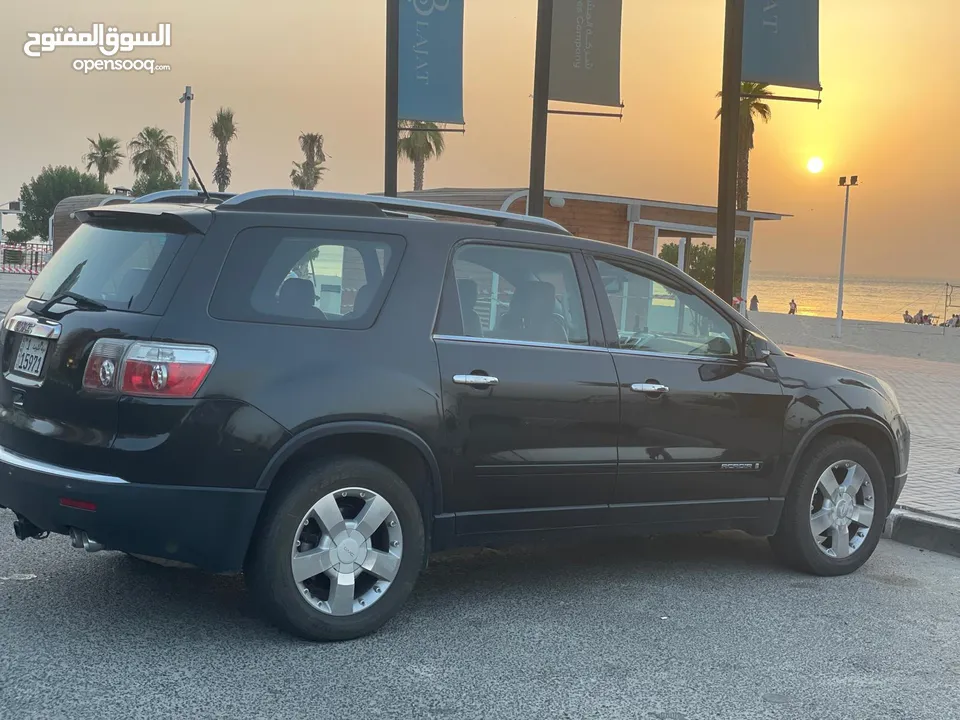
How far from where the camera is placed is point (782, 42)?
1078 centimetres

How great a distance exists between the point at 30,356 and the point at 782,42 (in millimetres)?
8913

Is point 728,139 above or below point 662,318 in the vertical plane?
above

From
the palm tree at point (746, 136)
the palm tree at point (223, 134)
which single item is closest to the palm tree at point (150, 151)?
the palm tree at point (223, 134)

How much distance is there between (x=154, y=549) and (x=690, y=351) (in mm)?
2803

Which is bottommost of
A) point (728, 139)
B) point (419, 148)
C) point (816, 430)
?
point (816, 430)

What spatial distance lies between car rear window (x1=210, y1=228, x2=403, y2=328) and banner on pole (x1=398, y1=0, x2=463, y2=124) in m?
7.46

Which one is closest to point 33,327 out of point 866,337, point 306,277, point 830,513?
point 306,277

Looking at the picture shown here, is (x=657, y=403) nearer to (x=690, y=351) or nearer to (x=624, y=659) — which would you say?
(x=690, y=351)

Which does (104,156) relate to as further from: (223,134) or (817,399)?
(817,399)

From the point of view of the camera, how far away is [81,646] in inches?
159

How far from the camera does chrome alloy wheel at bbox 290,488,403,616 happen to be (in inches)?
164

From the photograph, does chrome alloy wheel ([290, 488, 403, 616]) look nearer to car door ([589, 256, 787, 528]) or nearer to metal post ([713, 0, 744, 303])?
car door ([589, 256, 787, 528])

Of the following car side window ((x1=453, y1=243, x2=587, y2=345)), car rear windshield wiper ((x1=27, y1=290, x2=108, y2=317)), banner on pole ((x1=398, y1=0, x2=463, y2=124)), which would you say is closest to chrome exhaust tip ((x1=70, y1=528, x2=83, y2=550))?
car rear windshield wiper ((x1=27, y1=290, x2=108, y2=317))

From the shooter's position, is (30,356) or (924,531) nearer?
(30,356)
